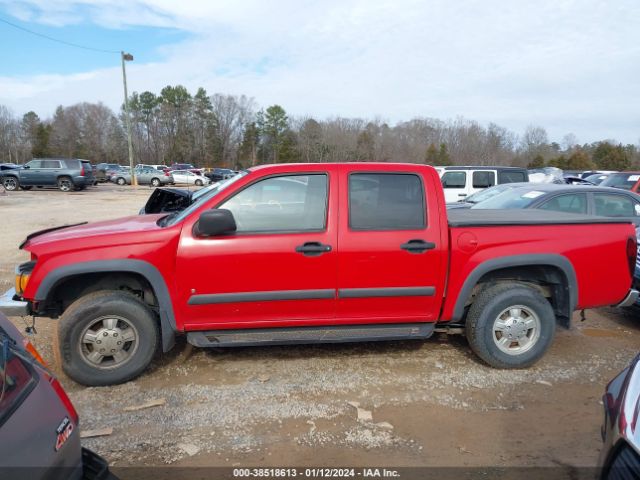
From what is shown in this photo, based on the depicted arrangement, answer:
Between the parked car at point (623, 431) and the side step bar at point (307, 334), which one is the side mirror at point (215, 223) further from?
the parked car at point (623, 431)

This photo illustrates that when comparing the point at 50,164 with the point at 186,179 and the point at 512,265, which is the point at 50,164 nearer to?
the point at 186,179

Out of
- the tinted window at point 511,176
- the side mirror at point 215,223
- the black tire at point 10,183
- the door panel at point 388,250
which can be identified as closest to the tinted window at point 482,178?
the tinted window at point 511,176

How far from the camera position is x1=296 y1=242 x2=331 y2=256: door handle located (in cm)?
359

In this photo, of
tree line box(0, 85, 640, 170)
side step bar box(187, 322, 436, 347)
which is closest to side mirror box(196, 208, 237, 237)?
side step bar box(187, 322, 436, 347)

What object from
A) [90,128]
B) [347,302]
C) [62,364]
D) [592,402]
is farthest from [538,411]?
[90,128]

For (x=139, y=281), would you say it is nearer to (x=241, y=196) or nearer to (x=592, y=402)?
(x=241, y=196)

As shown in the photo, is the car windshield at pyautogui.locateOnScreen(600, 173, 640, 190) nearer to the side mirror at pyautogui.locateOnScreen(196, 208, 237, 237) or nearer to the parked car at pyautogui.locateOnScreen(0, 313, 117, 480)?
the side mirror at pyautogui.locateOnScreen(196, 208, 237, 237)

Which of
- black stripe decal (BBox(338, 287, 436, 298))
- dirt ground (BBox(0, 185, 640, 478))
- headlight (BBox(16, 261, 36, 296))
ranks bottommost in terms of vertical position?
dirt ground (BBox(0, 185, 640, 478))

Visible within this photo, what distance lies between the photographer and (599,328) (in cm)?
512

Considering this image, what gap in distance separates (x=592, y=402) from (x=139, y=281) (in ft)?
12.4

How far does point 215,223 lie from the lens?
3.41 metres

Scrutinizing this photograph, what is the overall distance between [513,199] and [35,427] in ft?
23.7

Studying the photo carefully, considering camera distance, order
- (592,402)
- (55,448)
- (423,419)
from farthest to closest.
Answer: (592,402) < (423,419) < (55,448)

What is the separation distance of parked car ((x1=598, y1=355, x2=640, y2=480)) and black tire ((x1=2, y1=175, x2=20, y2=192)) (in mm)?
29420
